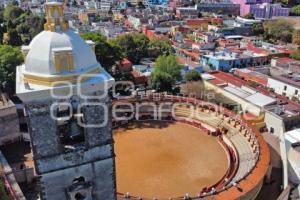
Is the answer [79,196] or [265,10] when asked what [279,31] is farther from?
[79,196]

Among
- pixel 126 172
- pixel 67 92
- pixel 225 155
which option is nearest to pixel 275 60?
pixel 225 155

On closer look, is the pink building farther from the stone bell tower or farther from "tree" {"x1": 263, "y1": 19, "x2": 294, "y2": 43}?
the stone bell tower

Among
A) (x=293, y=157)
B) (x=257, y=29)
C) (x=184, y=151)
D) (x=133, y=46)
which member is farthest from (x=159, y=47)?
(x=293, y=157)

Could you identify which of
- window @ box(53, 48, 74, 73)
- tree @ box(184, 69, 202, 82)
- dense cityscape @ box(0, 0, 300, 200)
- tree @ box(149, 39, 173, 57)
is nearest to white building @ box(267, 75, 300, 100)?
dense cityscape @ box(0, 0, 300, 200)

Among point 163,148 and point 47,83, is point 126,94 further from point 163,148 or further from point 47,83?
point 47,83

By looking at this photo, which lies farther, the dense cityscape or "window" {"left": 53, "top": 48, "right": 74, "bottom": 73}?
the dense cityscape

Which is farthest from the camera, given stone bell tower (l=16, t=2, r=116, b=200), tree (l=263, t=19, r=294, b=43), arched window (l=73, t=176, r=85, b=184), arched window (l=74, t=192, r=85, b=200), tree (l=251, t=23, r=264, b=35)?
tree (l=251, t=23, r=264, b=35)

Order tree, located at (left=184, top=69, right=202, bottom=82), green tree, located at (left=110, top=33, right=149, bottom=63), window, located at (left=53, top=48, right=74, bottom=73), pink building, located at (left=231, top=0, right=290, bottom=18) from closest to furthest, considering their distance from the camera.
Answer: window, located at (left=53, top=48, right=74, bottom=73) < tree, located at (left=184, top=69, right=202, bottom=82) < green tree, located at (left=110, top=33, right=149, bottom=63) < pink building, located at (left=231, top=0, right=290, bottom=18)

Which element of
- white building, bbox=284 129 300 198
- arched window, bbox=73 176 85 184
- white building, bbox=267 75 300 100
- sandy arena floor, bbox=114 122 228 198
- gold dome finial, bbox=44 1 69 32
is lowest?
sandy arena floor, bbox=114 122 228 198
